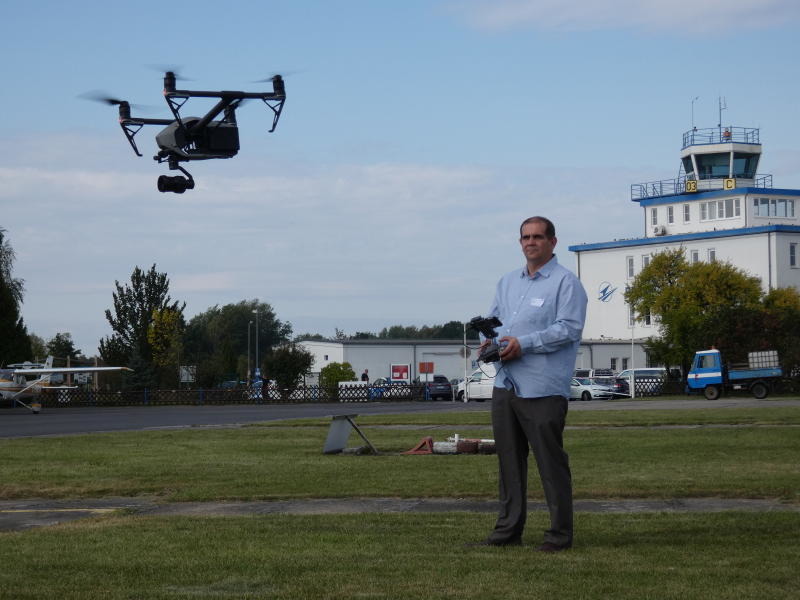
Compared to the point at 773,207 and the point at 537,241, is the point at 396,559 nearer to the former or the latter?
the point at 537,241

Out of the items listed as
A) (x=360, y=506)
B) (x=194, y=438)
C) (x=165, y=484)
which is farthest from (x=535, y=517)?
(x=194, y=438)

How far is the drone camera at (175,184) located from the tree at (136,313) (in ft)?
225

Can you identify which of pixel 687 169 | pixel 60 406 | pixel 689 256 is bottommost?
pixel 60 406

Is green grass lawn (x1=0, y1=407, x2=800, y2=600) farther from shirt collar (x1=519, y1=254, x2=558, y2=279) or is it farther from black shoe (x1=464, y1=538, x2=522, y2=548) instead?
shirt collar (x1=519, y1=254, x2=558, y2=279)

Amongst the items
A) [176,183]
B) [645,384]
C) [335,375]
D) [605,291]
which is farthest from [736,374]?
[605,291]

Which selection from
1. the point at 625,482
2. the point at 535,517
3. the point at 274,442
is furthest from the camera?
the point at 274,442

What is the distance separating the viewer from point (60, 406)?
234ft

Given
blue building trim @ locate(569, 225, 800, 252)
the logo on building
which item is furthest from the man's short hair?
the logo on building

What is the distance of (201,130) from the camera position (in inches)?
902

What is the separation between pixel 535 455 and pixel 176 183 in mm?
15771

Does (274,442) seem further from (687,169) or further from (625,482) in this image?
(687,169)

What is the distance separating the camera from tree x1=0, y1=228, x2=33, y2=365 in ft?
257

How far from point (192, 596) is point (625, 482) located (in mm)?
7567

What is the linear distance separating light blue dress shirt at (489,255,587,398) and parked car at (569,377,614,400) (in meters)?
57.4
